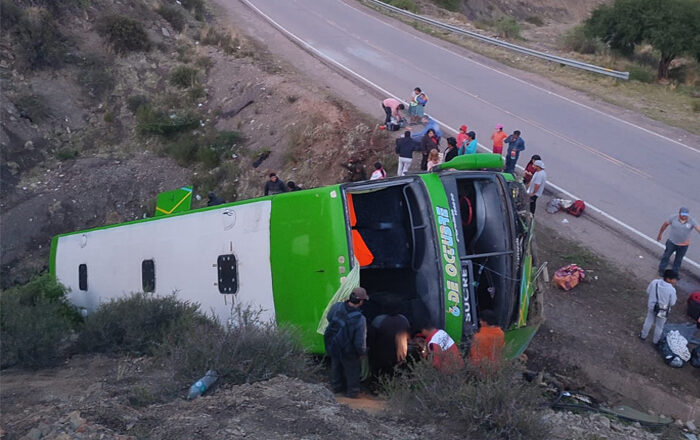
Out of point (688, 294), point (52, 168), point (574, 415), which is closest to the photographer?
point (574, 415)

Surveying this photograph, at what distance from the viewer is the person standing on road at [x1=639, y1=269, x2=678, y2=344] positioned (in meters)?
9.23

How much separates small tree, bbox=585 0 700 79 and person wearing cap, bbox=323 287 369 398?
22689mm

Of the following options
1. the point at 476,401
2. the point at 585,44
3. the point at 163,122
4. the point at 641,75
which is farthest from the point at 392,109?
the point at 585,44

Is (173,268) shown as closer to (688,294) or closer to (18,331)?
(18,331)

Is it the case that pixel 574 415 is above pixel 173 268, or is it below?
below

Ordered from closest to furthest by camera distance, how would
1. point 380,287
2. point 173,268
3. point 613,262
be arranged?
point 380,287, point 173,268, point 613,262

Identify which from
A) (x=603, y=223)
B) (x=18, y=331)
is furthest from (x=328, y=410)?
(x=603, y=223)

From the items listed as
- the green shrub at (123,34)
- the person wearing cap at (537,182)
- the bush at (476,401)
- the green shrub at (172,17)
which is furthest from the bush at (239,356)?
the green shrub at (172,17)

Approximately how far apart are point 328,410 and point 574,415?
3618 millimetres

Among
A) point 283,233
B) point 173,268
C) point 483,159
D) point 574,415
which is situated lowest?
point 574,415

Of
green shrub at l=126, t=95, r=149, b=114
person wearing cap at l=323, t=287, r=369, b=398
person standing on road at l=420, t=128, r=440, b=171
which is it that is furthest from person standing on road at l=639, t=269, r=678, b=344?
green shrub at l=126, t=95, r=149, b=114

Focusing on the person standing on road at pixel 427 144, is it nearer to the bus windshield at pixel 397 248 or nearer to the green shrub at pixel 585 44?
the bus windshield at pixel 397 248

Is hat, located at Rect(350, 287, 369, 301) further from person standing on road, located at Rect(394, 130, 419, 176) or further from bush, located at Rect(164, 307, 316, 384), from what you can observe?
person standing on road, located at Rect(394, 130, 419, 176)

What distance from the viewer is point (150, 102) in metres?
21.4
